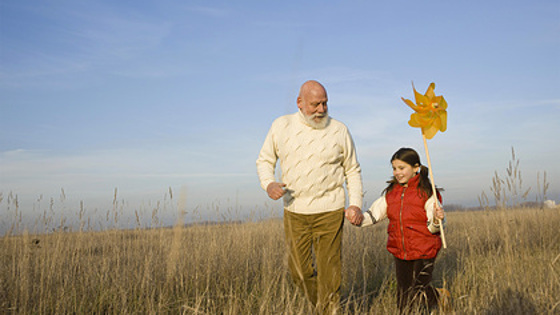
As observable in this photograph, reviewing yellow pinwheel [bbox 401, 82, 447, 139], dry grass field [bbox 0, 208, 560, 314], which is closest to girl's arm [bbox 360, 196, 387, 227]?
dry grass field [bbox 0, 208, 560, 314]

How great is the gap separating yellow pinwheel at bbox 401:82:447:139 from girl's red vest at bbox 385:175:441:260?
0.51 metres

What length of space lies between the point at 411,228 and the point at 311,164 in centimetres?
110

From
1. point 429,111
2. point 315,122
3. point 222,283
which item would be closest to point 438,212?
point 429,111

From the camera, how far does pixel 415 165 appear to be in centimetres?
385

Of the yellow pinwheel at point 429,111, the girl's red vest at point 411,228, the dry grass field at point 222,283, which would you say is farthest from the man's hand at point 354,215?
the yellow pinwheel at point 429,111

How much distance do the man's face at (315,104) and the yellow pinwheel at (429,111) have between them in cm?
72

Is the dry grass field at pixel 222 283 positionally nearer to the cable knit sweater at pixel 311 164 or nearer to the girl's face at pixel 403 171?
the cable knit sweater at pixel 311 164

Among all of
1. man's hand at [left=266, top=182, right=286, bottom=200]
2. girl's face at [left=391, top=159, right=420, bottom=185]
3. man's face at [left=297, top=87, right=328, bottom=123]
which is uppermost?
man's face at [left=297, top=87, right=328, bottom=123]

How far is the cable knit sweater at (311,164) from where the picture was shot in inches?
131

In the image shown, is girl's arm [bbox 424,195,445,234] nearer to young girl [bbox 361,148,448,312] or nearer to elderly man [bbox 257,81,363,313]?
young girl [bbox 361,148,448,312]

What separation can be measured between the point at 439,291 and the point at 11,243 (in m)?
5.40

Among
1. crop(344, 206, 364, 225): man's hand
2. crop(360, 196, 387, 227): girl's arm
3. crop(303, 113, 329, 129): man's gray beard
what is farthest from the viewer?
crop(360, 196, 387, 227): girl's arm

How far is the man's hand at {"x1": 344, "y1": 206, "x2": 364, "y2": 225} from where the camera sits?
3.27 meters

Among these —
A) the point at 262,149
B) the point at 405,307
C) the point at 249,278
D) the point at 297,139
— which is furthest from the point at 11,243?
the point at 405,307
